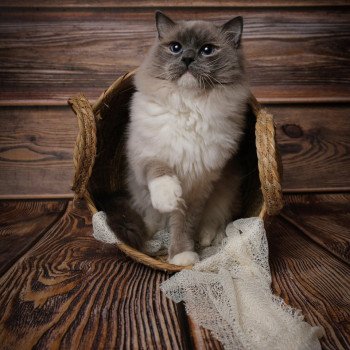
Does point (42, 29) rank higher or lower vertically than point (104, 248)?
higher

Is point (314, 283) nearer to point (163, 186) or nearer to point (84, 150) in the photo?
point (163, 186)

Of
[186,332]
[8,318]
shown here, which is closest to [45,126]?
[8,318]

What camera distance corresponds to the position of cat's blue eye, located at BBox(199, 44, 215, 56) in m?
1.33

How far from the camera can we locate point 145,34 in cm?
199

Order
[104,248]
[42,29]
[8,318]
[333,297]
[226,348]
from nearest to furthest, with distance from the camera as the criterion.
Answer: [226,348], [8,318], [333,297], [104,248], [42,29]

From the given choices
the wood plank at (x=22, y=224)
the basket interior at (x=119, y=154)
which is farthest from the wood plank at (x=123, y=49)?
the wood plank at (x=22, y=224)

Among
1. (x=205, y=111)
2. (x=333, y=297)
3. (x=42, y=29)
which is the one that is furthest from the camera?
(x=42, y=29)

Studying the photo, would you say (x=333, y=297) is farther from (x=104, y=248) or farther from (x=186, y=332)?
(x=104, y=248)

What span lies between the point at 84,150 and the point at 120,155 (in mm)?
583

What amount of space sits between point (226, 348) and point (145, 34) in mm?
1707

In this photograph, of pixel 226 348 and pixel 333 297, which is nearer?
pixel 226 348

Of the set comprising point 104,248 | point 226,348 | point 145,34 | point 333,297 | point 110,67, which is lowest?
point 104,248

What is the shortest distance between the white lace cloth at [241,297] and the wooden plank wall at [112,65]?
1.00 m

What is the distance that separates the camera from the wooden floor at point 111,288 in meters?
0.84
